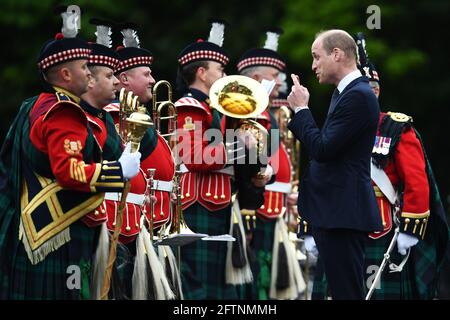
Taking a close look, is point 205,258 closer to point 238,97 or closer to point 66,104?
point 238,97

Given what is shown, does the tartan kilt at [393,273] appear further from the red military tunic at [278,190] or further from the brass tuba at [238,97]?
the red military tunic at [278,190]

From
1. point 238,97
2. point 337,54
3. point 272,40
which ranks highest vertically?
point 272,40

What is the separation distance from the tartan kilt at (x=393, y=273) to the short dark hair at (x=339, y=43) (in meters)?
1.85

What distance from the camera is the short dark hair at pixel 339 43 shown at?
798cm

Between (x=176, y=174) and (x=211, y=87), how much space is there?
84 centimetres

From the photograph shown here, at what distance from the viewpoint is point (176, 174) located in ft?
29.5

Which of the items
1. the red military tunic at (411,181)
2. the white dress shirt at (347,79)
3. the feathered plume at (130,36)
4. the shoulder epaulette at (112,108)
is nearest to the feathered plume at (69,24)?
the shoulder epaulette at (112,108)

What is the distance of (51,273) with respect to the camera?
24.5 ft

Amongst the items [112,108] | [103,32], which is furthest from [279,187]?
[103,32]

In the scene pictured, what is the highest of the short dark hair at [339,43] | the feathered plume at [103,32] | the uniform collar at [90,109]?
the feathered plume at [103,32]

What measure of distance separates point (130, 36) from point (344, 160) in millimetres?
2392
